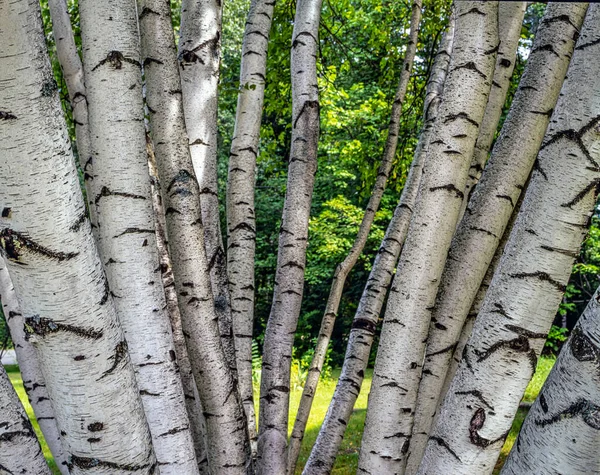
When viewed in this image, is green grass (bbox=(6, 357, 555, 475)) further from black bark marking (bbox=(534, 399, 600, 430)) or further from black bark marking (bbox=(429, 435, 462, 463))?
black bark marking (bbox=(534, 399, 600, 430))

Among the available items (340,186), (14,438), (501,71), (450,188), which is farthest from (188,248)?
(340,186)

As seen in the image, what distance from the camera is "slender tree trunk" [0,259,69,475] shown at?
2400 millimetres

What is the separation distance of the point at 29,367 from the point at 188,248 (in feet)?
3.49

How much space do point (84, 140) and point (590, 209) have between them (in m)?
1.75

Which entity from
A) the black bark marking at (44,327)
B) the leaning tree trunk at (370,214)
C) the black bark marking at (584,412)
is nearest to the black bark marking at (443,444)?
the black bark marking at (584,412)

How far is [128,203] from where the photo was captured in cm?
164

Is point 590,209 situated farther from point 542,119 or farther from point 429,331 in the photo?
point 429,331

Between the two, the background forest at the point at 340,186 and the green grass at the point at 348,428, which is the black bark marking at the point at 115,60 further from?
the background forest at the point at 340,186

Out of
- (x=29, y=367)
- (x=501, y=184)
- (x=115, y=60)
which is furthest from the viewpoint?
(x=29, y=367)

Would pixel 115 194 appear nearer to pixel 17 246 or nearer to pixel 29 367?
pixel 17 246

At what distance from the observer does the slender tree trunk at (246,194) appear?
2604 millimetres

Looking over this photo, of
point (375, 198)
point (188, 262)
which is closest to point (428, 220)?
point (188, 262)

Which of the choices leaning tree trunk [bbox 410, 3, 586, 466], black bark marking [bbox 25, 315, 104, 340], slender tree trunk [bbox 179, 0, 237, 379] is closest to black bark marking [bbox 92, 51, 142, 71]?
slender tree trunk [bbox 179, 0, 237, 379]

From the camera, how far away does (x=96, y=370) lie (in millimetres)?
1180
